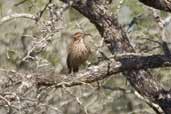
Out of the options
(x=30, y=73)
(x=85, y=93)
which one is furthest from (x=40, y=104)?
(x=85, y=93)

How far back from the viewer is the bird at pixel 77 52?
10609 millimetres

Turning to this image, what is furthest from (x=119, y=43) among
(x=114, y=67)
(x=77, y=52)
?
(x=77, y=52)

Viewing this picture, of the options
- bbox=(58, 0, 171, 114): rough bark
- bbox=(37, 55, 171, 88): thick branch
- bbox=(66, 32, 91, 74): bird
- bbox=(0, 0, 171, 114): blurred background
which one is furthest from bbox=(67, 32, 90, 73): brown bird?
bbox=(37, 55, 171, 88): thick branch

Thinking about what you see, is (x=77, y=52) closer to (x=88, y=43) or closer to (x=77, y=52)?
(x=77, y=52)

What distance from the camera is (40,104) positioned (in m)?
6.53

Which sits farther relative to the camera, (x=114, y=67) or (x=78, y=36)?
(x=78, y=36)

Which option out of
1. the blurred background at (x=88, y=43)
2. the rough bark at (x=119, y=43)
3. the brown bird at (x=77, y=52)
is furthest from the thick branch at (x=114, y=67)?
the brown bird at (x=77, y=52)

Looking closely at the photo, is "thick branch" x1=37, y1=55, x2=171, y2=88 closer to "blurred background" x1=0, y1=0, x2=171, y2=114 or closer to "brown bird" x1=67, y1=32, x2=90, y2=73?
"blurred background" x1=0, y1=0, x2=171, y2=114

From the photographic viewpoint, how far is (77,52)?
10.6 meters

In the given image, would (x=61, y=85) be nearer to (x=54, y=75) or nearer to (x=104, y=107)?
(x=54, y=75)

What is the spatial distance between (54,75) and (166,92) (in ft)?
4.27

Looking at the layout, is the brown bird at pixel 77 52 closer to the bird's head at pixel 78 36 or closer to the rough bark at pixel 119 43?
the bird's head at pixel 78 36

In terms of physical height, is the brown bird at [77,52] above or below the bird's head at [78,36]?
below

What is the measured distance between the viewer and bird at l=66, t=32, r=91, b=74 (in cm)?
1061
